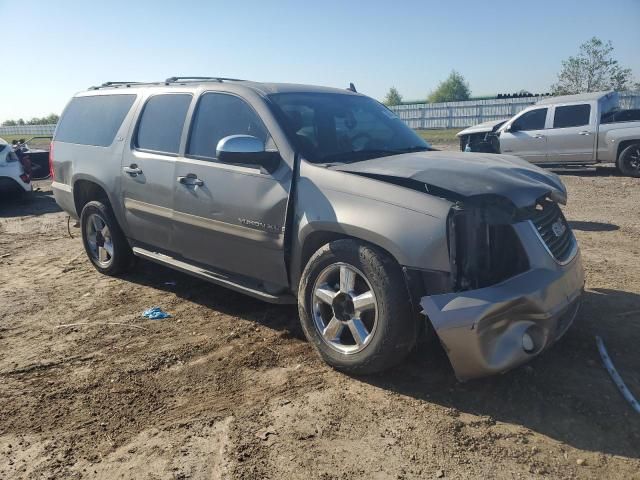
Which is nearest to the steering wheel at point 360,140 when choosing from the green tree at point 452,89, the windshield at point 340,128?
the windshield at point 340,128

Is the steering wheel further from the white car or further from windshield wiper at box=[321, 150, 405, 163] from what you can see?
the white car

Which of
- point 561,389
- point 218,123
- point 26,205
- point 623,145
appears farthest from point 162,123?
point 623,145

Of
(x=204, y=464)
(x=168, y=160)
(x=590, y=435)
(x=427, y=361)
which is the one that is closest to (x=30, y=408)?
(x=204, y=464)

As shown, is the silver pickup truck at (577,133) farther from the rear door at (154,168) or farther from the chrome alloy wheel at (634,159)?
the rear door at (154,168)

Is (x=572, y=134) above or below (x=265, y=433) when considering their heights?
above

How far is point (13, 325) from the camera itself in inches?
186

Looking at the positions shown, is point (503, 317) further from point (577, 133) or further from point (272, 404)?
point (577, 133)

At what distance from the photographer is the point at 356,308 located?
3.38 metres

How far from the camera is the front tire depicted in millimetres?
3186

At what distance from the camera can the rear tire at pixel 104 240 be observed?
18.4 feet

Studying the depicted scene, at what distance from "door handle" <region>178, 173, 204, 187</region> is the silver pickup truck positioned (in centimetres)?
895

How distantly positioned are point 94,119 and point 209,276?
8.34 ft

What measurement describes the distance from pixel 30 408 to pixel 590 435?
3188 millimetres

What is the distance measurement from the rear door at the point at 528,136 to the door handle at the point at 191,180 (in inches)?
430
